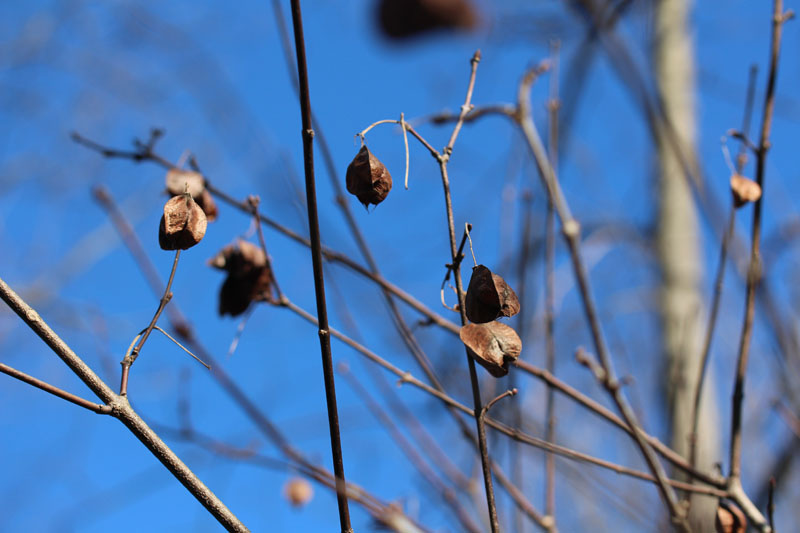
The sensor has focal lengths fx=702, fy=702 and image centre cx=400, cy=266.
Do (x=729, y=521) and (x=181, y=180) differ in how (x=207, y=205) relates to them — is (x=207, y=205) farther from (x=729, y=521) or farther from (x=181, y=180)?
(x=729, y=521)

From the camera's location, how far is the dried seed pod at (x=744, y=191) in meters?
0.81

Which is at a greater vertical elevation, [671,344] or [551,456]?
[671,344]

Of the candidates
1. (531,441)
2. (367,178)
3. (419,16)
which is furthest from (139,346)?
(419,16)

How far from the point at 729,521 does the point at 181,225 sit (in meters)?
0.61

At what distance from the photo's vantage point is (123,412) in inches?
19.9

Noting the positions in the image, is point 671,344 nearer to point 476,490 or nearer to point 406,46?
point 476,490

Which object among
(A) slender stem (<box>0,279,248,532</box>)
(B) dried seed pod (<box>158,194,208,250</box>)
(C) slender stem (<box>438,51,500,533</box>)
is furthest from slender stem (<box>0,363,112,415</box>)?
(C) slender stem (<box>438,51,500,533</box>)

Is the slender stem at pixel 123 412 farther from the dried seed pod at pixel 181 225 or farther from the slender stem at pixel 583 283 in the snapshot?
the slender stem at pixel 583 283

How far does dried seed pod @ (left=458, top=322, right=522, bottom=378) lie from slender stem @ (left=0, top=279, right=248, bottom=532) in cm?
22

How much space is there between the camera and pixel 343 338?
0.79 m

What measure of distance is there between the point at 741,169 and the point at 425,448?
563 mm

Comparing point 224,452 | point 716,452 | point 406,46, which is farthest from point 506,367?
point 406,46

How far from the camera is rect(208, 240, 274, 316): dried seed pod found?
2.81ft

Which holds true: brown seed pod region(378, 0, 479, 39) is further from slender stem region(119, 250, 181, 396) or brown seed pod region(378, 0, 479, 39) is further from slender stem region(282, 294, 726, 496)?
slender stem region(119, 250, 181, 396)
